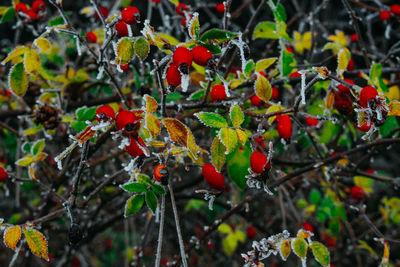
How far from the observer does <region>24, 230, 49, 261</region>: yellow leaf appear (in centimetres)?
107

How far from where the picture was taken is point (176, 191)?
1836mm

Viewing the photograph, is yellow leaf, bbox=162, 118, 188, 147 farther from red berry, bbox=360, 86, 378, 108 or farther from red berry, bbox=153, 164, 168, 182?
red berry, bbox=360, 86, 378, 108

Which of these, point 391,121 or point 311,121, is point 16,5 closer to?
point 311,121

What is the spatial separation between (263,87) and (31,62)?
720 mm

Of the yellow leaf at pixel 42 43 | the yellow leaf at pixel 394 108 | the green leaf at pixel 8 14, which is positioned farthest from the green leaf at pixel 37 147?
the yellow leaf at pixel 394 108

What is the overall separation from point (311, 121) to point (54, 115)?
1033 mm

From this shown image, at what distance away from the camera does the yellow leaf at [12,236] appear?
Result: 3.43 feet

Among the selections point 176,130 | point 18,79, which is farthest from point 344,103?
point 18,79

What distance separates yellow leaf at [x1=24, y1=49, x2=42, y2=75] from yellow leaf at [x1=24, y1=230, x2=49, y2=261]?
1.62 ft

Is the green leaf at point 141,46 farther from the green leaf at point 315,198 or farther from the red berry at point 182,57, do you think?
the green leaf at point 315,198

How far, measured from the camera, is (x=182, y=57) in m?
0.89

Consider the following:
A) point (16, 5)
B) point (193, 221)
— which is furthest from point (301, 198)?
point (16, 5)

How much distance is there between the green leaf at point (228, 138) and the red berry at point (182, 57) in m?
0.19

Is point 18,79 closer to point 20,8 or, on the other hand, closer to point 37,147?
point 37,147
